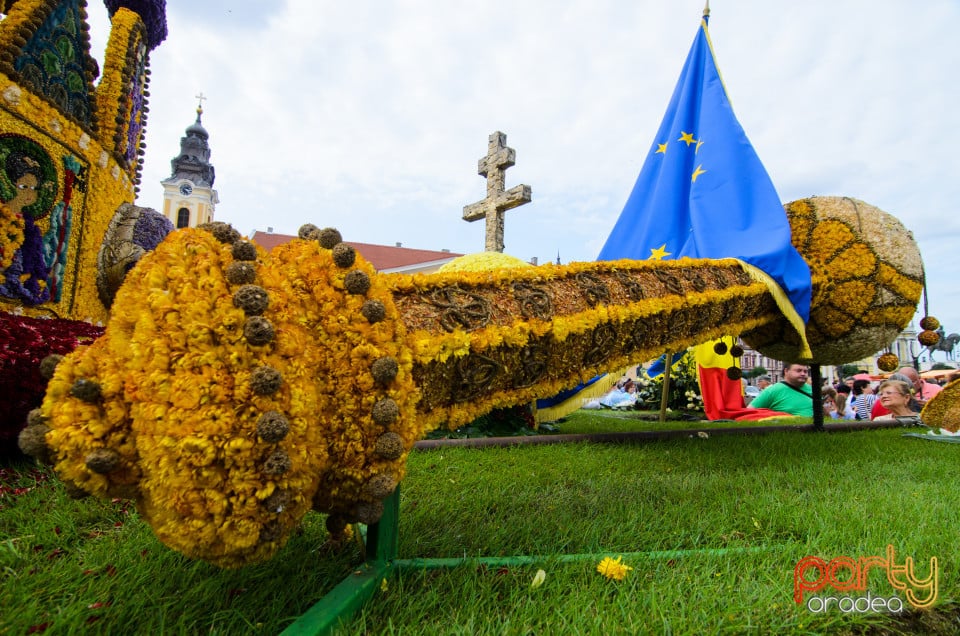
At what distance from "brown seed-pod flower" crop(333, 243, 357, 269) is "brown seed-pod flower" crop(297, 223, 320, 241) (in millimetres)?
111

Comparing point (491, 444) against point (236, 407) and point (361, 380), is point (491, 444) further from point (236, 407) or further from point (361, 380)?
point (236, 407)

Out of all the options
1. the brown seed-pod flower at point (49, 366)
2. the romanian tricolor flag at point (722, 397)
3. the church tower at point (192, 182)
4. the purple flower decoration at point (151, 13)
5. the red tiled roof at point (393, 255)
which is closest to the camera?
the brown seed-pod flower at point (49, 366)

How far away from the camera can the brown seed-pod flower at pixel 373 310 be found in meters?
1.28

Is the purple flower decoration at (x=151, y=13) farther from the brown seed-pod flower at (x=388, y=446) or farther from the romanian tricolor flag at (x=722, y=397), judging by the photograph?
the romanian tricolor flag at (x=722, y=397)

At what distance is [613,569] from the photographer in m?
1.50

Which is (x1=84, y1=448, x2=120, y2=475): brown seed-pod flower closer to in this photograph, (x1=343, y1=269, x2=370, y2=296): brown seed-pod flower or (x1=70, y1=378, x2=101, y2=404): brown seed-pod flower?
(x1=70, y1=378, x2=101, y2=404): brown seed-pod flower

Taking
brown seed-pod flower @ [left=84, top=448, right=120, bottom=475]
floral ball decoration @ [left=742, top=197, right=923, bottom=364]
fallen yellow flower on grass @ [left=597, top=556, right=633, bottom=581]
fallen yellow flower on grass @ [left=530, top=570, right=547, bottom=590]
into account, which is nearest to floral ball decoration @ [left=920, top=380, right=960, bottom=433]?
floral ball decoration @ [left=742, top=197, right=923, bottom=364]

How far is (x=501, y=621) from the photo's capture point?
1265mm

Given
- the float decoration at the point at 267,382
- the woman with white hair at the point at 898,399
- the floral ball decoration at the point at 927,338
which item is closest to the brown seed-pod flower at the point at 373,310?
the float decoration at the point at 267,382

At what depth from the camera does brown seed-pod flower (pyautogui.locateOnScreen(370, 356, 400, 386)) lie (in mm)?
1240

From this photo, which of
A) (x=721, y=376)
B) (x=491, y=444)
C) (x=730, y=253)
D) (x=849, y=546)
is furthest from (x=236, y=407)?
(x=721, y=376)

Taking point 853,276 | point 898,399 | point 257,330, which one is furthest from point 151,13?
point 898,399

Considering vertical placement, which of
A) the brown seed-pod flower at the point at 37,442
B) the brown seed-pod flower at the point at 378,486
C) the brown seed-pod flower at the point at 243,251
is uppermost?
the brown seed-pod flower at the point at 243,251

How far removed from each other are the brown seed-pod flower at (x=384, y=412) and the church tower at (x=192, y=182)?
3453cm
